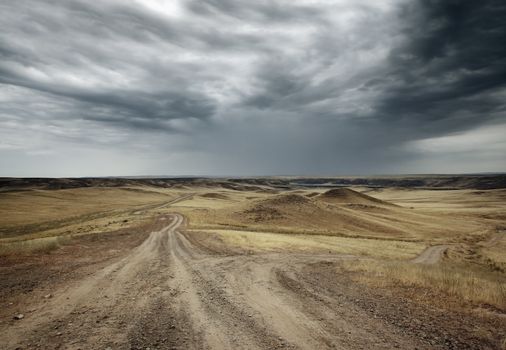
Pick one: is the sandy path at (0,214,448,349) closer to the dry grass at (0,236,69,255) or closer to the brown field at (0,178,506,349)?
the brown field at (0,178,506,349)

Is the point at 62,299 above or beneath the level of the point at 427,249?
above

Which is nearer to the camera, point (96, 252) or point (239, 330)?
point (239, 330)

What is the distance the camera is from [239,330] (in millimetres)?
9633

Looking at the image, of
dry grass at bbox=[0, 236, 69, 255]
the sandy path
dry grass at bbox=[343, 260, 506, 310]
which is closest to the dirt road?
the sandy path

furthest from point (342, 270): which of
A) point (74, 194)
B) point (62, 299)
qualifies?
point (74, 194)

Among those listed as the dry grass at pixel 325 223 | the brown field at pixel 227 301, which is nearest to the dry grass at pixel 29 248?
the brown field at pixel 227 301

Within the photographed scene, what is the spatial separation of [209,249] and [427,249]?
1190 inches

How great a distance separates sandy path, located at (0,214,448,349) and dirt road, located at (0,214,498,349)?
0.03m

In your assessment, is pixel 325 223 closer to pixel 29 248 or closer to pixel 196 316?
pixel 29 248

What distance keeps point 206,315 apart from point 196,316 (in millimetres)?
354

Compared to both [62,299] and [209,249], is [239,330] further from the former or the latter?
[209,249]

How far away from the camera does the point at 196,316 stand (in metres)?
10.7

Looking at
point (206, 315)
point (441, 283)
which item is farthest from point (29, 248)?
point (441, 283)

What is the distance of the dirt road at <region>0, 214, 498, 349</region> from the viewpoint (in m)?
8.87
